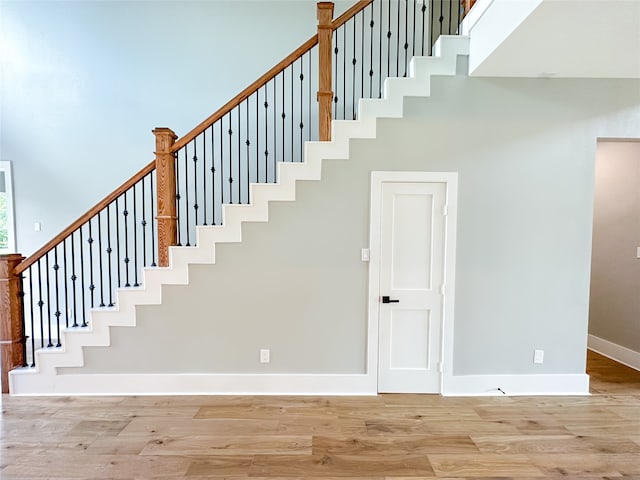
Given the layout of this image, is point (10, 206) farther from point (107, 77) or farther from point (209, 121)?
point (209, 121)

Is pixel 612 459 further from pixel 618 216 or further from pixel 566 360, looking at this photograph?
pixel 618 216

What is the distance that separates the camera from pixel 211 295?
116 inches

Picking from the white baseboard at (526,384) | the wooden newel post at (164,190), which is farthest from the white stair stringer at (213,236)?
the white baseboard at (526,384)

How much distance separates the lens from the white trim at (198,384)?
9.63 ft

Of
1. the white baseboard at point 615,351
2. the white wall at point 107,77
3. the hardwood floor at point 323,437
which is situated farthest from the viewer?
the white wall at point 107,77

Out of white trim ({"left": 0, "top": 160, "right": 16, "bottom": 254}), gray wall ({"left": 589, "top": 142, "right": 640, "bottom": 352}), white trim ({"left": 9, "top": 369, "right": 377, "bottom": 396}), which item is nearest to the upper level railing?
white trim ({"left": 0, "top": 160, "right": 16, "bottom": 254})

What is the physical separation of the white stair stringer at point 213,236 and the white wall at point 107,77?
6.04ft

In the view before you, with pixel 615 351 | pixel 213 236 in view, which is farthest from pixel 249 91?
pixel 615 351

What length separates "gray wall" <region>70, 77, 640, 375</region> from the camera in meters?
2.90

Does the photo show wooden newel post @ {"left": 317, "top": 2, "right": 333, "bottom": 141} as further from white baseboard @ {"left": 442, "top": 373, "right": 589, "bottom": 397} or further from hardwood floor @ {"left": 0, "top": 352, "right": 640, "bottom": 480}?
white baseboard @ {"left": 442, "top": 373, "right": 589, "bottom": 397}

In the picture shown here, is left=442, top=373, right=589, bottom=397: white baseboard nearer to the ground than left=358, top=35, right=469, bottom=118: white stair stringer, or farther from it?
nearer to the ground

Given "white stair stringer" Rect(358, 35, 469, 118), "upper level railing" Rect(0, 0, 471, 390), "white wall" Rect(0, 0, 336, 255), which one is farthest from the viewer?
"white wall" Rect(0, 0, 336, 255)

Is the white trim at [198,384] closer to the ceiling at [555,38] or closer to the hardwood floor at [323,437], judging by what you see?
the hardwood floor at [323,437]

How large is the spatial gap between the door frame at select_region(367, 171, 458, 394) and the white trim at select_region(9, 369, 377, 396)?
0.32m
